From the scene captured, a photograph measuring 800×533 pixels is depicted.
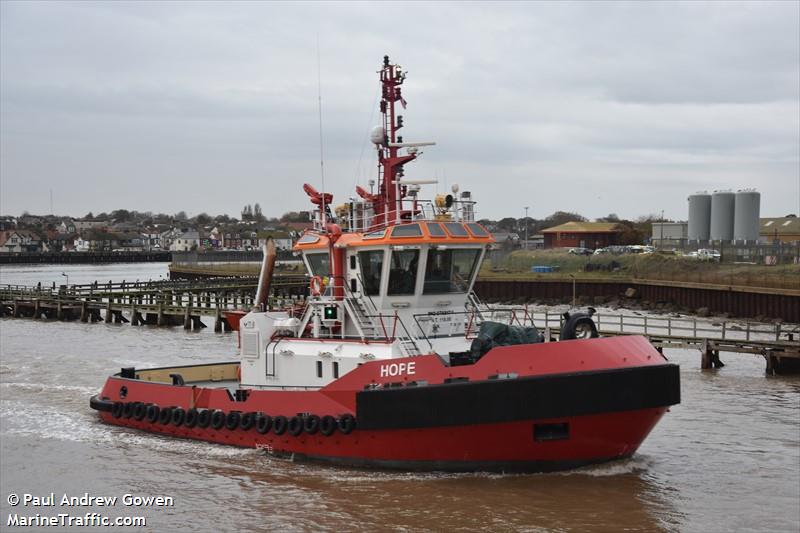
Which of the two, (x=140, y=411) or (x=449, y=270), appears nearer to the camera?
(x=449, y=270)

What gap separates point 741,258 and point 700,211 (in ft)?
70.6

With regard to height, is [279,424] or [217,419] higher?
[279,424]

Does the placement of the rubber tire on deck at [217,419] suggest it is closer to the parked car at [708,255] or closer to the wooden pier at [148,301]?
Answer: the wooden pier at [148,301]

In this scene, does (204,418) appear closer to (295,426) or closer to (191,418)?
(191,418)

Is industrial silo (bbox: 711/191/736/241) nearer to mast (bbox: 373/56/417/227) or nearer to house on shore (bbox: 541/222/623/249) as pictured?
house on shore (bbox: 541/222/623/249)

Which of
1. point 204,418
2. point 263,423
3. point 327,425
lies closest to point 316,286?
point 263,423

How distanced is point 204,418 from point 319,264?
329 cm

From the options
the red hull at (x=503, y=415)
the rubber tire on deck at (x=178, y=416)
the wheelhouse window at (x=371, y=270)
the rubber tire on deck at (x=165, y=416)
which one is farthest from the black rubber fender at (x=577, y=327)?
the rubber tire on deck at (x=165, y=416)

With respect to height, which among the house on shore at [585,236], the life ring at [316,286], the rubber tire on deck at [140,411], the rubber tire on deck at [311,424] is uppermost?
Answer: the house on shore at [585,236]

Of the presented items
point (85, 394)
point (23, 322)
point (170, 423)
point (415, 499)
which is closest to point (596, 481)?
point (415, 499)

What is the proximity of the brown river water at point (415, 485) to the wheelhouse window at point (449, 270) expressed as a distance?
3.03m

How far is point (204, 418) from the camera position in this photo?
14.5 m

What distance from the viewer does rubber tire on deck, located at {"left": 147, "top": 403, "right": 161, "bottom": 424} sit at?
15422 mm

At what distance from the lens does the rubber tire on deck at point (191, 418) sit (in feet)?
48.2
